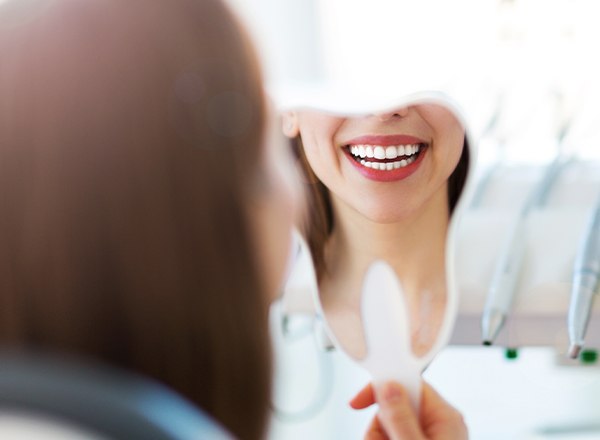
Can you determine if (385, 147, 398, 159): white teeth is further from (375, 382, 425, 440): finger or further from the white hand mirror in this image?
(375, 382, 425, 440): finger

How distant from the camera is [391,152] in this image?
51 centimetres

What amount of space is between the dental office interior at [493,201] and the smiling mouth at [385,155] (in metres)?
0.04

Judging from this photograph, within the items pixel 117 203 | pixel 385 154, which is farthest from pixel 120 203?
pixel 385 154

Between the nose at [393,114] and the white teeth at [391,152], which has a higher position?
the nose at [393,114]

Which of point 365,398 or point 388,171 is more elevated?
point 388,171

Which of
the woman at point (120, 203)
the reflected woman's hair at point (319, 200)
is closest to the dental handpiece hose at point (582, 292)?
the reflected woman's hair at point (319, 200)

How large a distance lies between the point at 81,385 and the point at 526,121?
18.6 inches

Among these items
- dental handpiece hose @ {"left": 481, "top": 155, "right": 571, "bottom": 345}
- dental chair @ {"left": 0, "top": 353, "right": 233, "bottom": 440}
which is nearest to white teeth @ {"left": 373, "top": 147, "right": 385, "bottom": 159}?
dental handpiece hose @ {"left": 481, "top": 155, "right": 571, "bottom": 345}

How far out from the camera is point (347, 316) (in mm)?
553

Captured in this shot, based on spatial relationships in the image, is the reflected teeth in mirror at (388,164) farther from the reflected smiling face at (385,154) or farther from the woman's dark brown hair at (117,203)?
the woman's dark brown hair at (117,203)

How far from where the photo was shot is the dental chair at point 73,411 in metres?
0.25

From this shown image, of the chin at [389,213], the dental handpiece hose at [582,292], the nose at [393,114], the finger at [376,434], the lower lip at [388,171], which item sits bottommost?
the finger at [376,434]

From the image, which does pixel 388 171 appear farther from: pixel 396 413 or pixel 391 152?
pixel 396 413

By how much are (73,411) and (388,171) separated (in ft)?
1.02
